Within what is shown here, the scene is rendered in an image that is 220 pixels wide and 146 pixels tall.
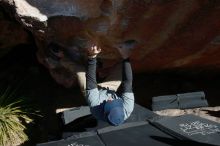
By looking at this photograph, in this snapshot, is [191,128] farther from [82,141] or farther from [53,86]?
[53,86]

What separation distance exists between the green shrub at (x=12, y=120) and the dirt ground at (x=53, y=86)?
109 mm

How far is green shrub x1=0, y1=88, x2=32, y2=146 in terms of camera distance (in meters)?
5.72

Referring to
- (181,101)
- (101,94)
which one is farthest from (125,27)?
(181,101)

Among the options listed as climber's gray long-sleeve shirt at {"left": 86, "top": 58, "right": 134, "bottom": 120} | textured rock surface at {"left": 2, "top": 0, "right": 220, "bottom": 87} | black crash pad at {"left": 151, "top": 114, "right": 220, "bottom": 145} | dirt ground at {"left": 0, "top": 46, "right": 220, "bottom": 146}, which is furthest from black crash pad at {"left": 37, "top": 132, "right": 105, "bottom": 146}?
dirt ground at {"left": 0, "top": 46, "right": 220, "bottom": 146}

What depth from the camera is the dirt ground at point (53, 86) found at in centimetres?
610

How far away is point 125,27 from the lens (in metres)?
4.78

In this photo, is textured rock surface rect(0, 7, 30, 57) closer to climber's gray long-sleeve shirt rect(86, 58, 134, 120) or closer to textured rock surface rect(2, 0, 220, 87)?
textured rock surface rect(2, 0, 220, 87)

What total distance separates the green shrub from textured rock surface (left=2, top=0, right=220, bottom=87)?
2.76ft

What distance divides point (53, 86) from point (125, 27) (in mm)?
2061

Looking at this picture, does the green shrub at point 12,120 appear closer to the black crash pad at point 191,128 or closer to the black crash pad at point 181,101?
the black crash pad at point 181,101

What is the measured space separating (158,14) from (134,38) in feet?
1.45

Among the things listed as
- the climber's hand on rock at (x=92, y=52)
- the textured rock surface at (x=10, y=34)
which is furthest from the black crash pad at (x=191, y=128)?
the textured rock surface at (x=10, y=34)

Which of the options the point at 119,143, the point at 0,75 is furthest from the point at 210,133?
the point at 0,75

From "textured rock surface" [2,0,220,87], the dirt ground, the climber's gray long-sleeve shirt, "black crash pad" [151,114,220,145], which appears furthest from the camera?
the dirt ground
